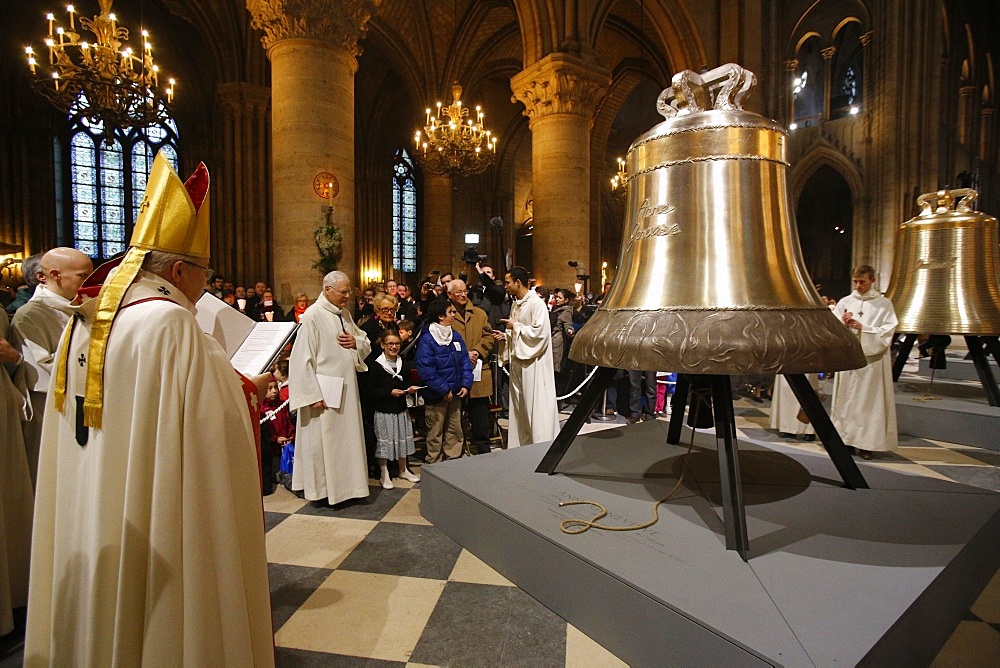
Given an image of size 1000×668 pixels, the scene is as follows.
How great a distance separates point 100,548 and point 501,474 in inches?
78.2

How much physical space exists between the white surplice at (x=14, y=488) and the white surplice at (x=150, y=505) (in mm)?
1330

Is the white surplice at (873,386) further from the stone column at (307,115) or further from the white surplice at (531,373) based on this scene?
the stone column at (307,115)

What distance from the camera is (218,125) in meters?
18.9

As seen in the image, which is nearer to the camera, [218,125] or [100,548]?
[100,548]

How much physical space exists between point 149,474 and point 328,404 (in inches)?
91.3

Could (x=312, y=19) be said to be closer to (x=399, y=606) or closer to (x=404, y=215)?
(x=399, y=606)

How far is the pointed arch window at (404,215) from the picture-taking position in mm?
25297

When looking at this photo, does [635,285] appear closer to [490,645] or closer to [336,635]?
[490,645]

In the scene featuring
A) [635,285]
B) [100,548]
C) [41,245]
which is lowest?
[100,548]

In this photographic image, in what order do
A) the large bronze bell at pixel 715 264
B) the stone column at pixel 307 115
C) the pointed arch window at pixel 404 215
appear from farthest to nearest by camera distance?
the pointed arch window at pixel 404 215 < the stone column at pixel 307 115 < the large bronze bell at pixel 715 264

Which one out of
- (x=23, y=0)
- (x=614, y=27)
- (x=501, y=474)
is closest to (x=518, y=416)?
(x=501, y=474)

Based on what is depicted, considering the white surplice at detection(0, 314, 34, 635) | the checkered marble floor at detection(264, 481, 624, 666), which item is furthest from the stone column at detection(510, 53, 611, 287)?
the white surplice at detection(0, 314, 34, 635)

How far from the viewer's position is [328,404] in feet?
12.3

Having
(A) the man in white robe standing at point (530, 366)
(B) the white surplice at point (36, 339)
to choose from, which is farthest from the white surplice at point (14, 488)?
(A) the man in white robe standing at point (530, 366)
